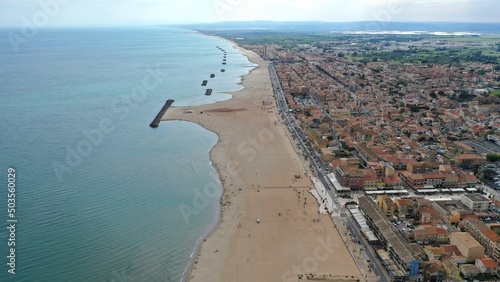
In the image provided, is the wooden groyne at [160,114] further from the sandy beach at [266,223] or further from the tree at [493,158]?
the tree at [493,158]

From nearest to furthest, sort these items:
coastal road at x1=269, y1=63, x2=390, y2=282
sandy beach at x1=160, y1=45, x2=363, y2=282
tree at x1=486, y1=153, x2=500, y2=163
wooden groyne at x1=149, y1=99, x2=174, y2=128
→ sandy beach at x1=160, y1=45, x2=363, y2=282
coastal road at x1=269, y1=63, x2=390, y2=282
tree at x1=486, y1=153, x2=500, y2=163
wooden groyne at x1=149, y1=99, x2=174, y2=128

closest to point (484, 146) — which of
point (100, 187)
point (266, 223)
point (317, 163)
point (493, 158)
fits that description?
point (493, 158)

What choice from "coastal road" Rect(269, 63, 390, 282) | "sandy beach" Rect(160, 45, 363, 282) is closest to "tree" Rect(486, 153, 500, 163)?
"coastal road" Rect(269, 63, 390, 282)

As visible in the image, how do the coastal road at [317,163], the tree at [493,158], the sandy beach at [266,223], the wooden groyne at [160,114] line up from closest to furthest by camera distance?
the sandy beach at [266,223] < the coastal road at [317,163] < the tree at [493,158] < the wooden groyne at [160,114]

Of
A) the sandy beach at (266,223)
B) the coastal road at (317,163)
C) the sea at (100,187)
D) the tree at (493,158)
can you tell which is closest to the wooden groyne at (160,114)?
the sea at (100,187)

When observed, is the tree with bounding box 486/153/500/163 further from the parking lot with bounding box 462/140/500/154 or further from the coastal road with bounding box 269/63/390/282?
the coastal road with bounding box 269/63/390/282

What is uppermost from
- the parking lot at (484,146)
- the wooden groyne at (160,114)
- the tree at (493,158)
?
the tree at (493,158)
